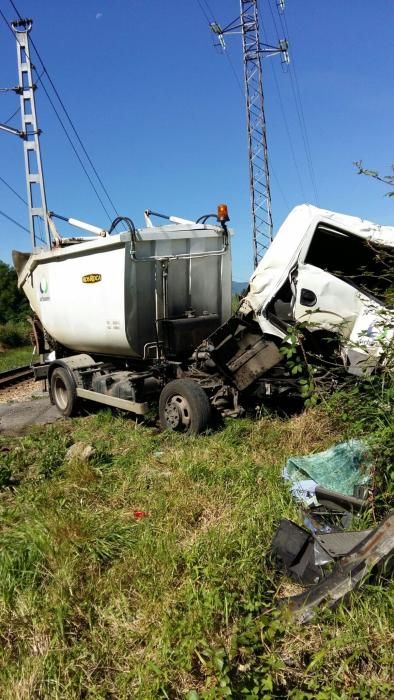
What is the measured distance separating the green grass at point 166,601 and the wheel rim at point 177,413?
1.70m

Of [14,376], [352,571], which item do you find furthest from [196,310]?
[14,376]

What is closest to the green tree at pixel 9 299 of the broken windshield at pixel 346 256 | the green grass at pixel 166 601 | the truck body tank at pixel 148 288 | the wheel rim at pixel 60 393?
the wheel rim at pixel 60 393

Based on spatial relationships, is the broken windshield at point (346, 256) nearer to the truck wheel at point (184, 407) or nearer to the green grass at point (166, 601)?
the truck wheel at point (184, 407)

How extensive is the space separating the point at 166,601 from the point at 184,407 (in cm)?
370

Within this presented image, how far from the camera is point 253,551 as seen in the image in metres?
3.08

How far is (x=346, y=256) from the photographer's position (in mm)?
6492

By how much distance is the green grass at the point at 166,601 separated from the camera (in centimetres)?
227

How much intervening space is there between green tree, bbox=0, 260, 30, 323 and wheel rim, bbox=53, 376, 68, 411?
25826 millimetres

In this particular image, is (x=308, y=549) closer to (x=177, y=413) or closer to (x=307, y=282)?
(x=307, y=282)

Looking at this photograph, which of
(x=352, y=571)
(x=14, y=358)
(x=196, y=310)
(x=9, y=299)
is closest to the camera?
(x=352, y=571)

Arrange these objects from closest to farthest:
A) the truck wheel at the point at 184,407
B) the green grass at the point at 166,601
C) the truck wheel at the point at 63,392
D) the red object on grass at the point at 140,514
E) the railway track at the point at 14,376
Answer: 1. the green grass at the point at 166,601
2. the red object on grass at the point at 140,514
3. the truck wheel at the point at 184,407
4. the truck wheel at the point at 63,392
5. the railway track at the point at 14,376

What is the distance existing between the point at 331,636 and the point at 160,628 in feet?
2.72

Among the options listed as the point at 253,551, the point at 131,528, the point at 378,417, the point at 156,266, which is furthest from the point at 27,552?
the point at 156,266

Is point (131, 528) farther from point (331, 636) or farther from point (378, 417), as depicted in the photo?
point (378, 417)
